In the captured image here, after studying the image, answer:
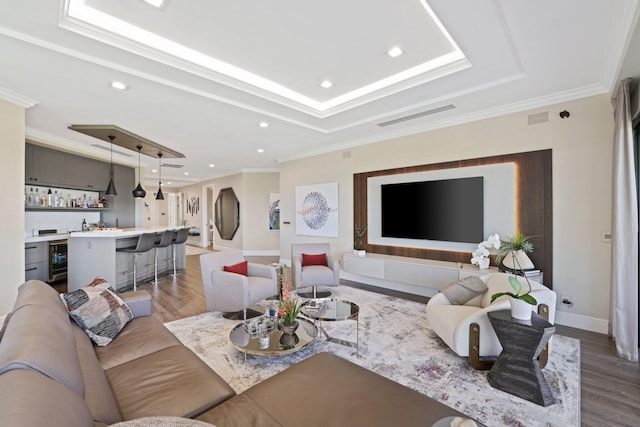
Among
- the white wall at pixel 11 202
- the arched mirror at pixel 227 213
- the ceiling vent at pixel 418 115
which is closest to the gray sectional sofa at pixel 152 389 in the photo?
the white wall at pixel 11 202

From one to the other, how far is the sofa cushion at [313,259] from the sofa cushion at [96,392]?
3339 mm

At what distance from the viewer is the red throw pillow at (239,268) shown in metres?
3.81

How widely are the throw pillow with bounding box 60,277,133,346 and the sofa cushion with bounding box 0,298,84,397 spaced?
1.92 feet

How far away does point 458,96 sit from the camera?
3.43 metres

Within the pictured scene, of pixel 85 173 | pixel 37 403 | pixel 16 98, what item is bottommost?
pixel 37 403

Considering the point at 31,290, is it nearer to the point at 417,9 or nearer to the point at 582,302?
the point at 417,9

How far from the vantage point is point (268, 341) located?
2.42m

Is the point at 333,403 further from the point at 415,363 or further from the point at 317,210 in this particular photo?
the point at 317,210

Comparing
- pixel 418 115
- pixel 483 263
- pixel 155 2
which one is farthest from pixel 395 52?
pixel 483 263

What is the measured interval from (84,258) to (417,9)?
18.4 ft

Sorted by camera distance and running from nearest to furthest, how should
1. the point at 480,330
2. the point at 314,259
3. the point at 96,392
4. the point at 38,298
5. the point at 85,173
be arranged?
the point at 96,392
the point at 38,298
the point at 480,330
the point at 314,259
the point at 85,173

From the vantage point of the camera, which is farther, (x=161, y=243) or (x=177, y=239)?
(x=177, y=239)

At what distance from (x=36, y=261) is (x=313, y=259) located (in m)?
4.78

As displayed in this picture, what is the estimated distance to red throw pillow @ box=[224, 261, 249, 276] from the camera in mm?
3814
